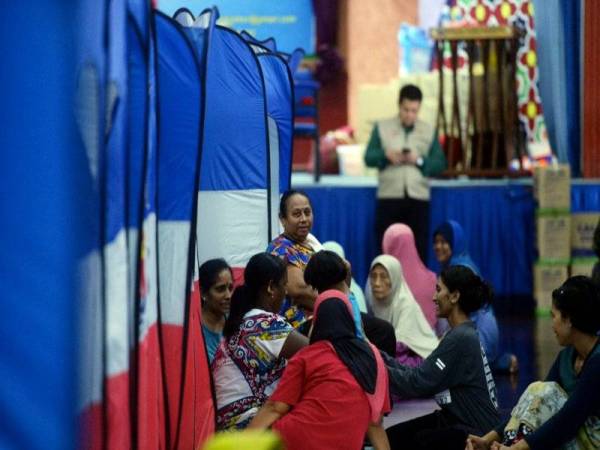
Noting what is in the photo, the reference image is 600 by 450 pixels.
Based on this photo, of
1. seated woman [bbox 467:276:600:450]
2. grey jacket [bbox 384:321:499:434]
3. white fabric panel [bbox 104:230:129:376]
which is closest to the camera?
white fabric panel [bbox 104:230:129:376]

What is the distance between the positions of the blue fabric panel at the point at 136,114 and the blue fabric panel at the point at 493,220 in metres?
6.73

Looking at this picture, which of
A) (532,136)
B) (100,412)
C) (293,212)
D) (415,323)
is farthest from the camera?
(532,136)

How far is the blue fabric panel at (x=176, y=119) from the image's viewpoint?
4.20 meters

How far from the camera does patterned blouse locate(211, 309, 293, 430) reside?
4664 millimetres

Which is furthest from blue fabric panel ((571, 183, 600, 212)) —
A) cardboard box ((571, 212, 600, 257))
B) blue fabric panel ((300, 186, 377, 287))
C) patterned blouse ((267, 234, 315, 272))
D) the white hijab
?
patterned blouse ((267, 234, 315, 272))

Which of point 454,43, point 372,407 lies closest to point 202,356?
point 372,407

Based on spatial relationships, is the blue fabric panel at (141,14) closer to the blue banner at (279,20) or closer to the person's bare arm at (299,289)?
the person's bare arm at (299,289)

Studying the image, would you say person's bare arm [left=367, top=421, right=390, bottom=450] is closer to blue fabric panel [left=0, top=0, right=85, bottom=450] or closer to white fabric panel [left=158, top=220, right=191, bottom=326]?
white fabric panel [left=158, top=220, right=191, bottom=326]

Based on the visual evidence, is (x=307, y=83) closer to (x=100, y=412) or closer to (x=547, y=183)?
(x=547, y=183)

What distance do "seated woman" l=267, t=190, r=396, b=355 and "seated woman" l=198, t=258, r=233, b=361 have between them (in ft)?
2.03

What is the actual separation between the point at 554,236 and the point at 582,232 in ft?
0.73

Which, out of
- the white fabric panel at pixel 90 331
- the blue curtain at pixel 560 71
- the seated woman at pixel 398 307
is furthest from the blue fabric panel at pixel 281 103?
the blue curtain at pixel 560 71

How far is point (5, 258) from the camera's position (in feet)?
9.72

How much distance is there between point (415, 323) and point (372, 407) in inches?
98.8
